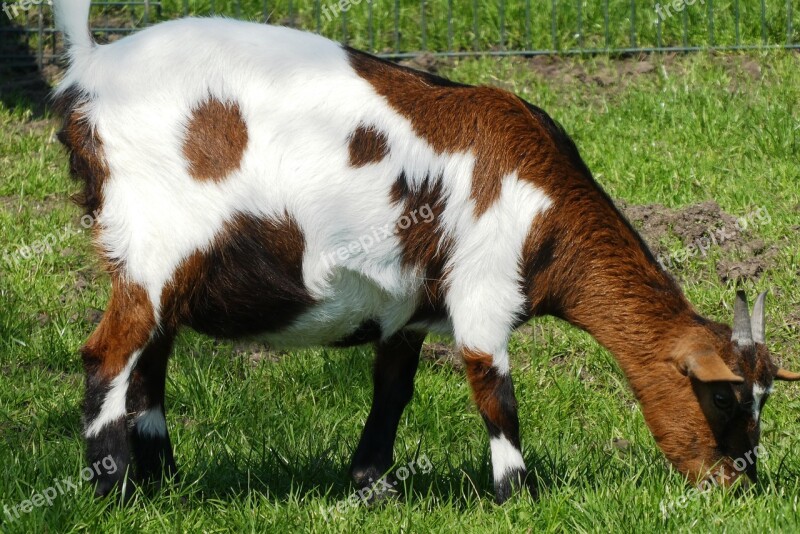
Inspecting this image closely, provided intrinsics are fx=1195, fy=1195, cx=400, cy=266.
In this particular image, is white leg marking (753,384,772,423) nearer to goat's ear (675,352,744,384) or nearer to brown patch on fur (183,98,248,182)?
goat's ear (675,352,744,384)

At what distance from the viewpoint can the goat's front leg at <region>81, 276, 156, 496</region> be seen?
4691mm

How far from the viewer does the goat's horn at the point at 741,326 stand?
5.02 metres

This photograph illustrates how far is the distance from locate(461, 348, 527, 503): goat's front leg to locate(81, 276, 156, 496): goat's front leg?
4.39ft

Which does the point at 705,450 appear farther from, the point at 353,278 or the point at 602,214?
the point at 353,278

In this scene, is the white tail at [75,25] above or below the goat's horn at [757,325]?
above

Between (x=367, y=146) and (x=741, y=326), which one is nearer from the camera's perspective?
(x=367, y=146)

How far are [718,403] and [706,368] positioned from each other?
0.24 m

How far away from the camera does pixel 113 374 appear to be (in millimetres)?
4727

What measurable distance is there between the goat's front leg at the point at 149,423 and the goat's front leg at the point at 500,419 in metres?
1.33

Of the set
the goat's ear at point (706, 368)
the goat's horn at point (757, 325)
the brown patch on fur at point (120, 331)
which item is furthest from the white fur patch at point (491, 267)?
the brown patch on fur at point (120, 331)

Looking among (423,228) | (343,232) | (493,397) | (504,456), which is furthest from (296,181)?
(504,456)

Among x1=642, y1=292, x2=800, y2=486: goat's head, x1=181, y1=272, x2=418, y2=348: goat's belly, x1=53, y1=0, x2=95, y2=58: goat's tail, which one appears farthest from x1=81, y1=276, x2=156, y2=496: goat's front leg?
x1=642, y1=292, x2=800, y2=486: goat's head

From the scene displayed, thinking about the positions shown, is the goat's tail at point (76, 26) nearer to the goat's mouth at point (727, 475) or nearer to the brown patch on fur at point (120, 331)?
the brown patch on fur at point (120, 331)

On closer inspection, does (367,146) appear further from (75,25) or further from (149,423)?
(149,423)
